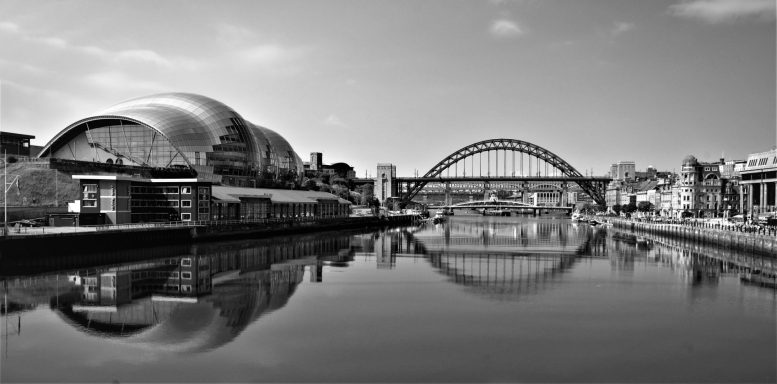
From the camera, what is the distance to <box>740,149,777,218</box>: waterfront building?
251ft

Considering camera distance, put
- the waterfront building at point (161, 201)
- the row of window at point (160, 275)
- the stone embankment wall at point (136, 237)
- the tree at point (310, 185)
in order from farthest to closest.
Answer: the tree at point (310, 185) → the waterfront building at point (161, 201) → the stone embankment wall at point (136, 237) → the row of window at point (160, 275)

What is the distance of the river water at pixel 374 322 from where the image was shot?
1444 cm

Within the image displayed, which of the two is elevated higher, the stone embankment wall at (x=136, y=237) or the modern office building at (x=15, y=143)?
the modern office building at (x=15, y=143)

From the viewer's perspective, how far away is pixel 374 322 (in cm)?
1920

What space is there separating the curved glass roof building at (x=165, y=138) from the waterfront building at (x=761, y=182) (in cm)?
6286

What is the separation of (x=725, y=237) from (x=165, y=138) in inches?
2155

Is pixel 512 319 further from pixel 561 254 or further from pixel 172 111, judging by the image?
pixel 172 111

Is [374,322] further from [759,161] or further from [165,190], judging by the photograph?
[759,161]

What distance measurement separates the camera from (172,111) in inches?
2689

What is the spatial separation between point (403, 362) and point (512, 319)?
6257 mm

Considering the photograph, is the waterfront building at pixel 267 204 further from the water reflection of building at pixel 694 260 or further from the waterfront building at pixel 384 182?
the waterfront building at pixel 384 182

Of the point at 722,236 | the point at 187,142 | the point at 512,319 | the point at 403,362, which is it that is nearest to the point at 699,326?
the point at 512,319

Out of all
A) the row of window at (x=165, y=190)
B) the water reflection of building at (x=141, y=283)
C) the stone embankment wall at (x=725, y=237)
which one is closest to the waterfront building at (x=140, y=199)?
the row of window at (x=165, y=190)

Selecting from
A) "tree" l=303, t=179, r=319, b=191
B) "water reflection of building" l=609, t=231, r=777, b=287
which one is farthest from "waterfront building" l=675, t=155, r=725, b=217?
"tree" l=303, t=179, r=319, b=191
